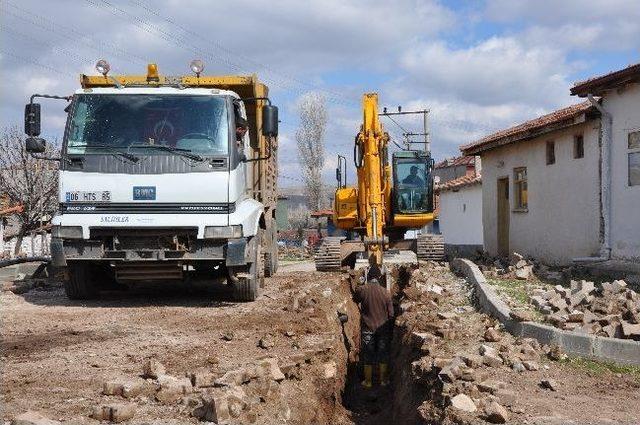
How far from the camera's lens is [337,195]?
16.4m

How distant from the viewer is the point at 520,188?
18656 mm

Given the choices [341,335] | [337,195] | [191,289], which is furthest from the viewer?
[337,195]

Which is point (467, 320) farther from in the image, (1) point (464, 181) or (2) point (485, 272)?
(1) point (464, 181)

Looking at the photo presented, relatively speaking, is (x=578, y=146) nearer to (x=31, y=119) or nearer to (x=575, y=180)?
(x=575, y=180)

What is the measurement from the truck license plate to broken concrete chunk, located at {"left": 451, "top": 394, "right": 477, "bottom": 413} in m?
5.40

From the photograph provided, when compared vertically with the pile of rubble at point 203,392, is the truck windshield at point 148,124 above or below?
above

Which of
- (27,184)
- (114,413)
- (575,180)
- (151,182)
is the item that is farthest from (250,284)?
(27,184)

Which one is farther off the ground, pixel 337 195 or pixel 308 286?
pixel 337 195

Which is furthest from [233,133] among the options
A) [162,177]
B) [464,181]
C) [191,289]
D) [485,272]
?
[464,181]

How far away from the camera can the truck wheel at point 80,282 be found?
31.9 feet

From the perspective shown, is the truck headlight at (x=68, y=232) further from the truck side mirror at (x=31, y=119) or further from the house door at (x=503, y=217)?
the house door at (x=503, y=217)

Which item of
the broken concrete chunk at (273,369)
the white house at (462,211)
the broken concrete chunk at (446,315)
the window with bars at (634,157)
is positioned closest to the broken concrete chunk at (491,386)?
the broken concrete chunk at (273,369)

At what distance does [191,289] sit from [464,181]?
21416 millimetres

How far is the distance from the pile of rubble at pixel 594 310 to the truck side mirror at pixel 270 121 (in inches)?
171
